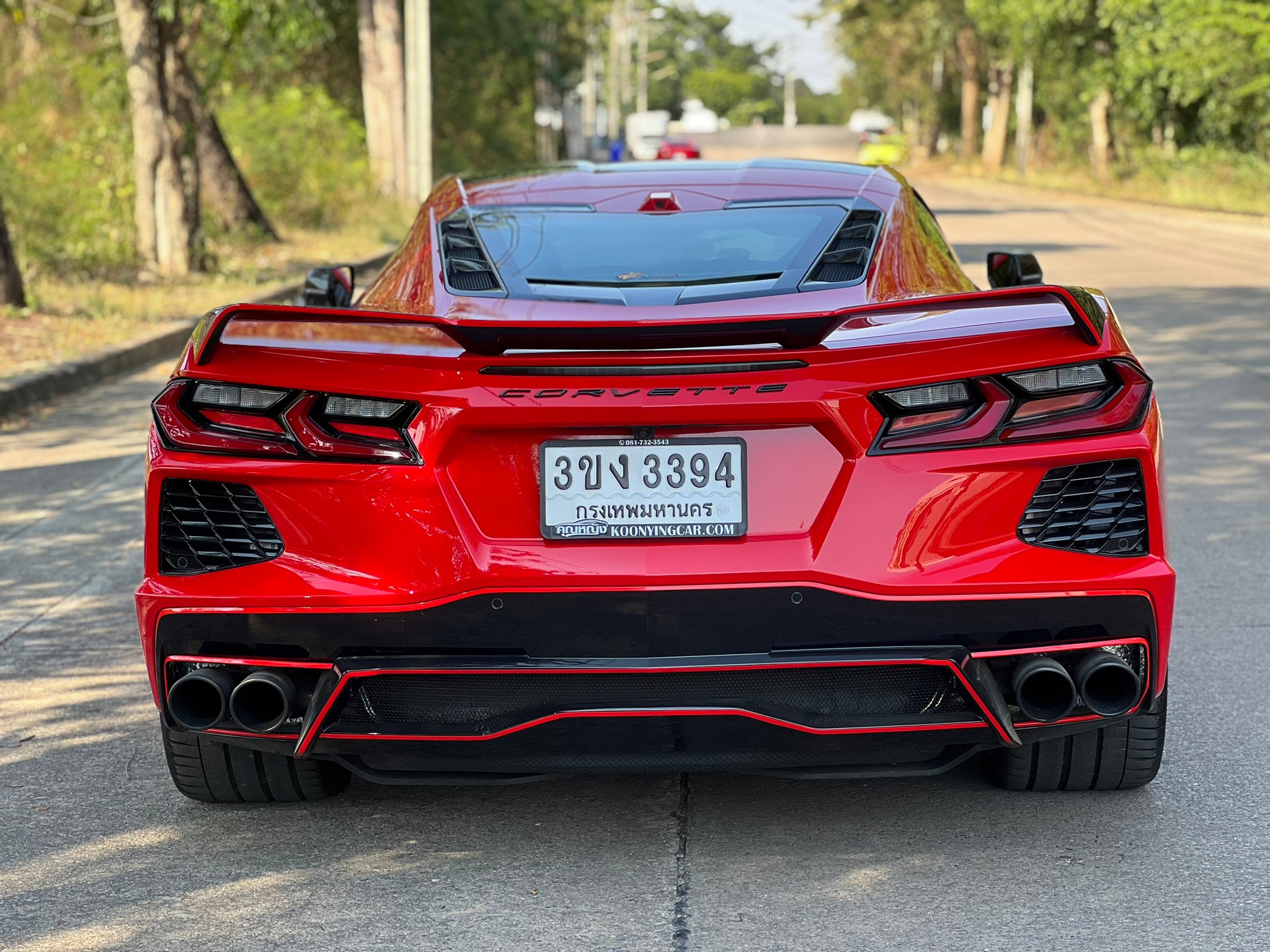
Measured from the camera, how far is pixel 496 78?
43.1m

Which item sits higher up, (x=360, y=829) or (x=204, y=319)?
(x=204, y=319)

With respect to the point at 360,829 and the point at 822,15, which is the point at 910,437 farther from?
the point at 822,15

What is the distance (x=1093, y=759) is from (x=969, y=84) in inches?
2643

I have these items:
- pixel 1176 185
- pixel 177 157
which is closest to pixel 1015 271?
pixel 177 157

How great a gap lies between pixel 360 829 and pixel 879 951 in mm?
1292

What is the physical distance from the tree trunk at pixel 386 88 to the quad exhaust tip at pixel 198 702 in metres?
26.9

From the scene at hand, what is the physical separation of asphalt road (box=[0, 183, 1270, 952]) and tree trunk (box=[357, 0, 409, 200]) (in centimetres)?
2580

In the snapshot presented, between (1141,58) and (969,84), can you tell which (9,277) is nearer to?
(1141,58)

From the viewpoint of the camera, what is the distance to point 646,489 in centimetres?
327

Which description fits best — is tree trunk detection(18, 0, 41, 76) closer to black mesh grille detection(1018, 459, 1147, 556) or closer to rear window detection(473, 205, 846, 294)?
rear window detection(473, 205, 846, 294)

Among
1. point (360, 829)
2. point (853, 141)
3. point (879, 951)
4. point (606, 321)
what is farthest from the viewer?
point (853, 141)

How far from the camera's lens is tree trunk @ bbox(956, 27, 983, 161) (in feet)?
214

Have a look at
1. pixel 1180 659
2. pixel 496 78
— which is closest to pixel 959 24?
pixel 496 78

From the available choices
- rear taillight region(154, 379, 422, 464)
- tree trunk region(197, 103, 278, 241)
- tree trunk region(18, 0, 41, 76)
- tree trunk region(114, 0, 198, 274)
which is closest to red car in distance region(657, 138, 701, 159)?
tree trunk region(18, 0, 41, 76)
